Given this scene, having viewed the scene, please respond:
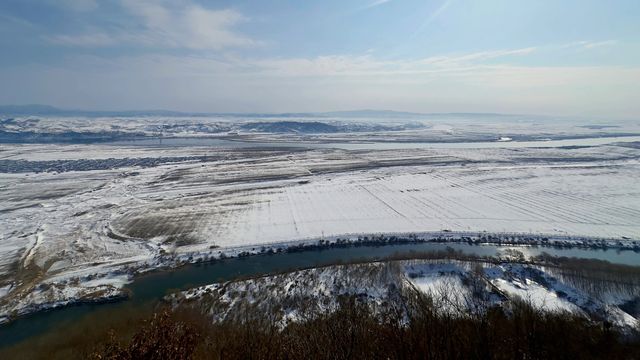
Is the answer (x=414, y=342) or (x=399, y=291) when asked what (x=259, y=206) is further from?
(x=414, y=342)

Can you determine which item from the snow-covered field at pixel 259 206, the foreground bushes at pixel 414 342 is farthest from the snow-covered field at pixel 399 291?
the snow-covered field at pixel 259 206

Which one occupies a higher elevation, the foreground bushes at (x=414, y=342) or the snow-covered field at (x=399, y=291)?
the foreground bushes at (x=414, y=342)

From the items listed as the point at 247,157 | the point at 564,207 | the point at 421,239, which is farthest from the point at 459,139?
the point at 421,239

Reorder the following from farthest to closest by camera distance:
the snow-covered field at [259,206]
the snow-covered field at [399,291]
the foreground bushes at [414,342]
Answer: the snow-covered field at [259,206], the snow-covered field at [399,291], the foreground bushes at [414,342]

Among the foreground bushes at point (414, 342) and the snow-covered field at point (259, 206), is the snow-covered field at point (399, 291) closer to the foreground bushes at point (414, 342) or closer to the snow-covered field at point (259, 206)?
the foreground bushes at point (414, 342)

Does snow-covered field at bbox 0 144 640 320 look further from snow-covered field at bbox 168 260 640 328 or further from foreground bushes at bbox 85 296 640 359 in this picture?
foreground bushes at bbox 85 296 640 359

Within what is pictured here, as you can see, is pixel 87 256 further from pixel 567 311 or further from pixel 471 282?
pixel 567 311
